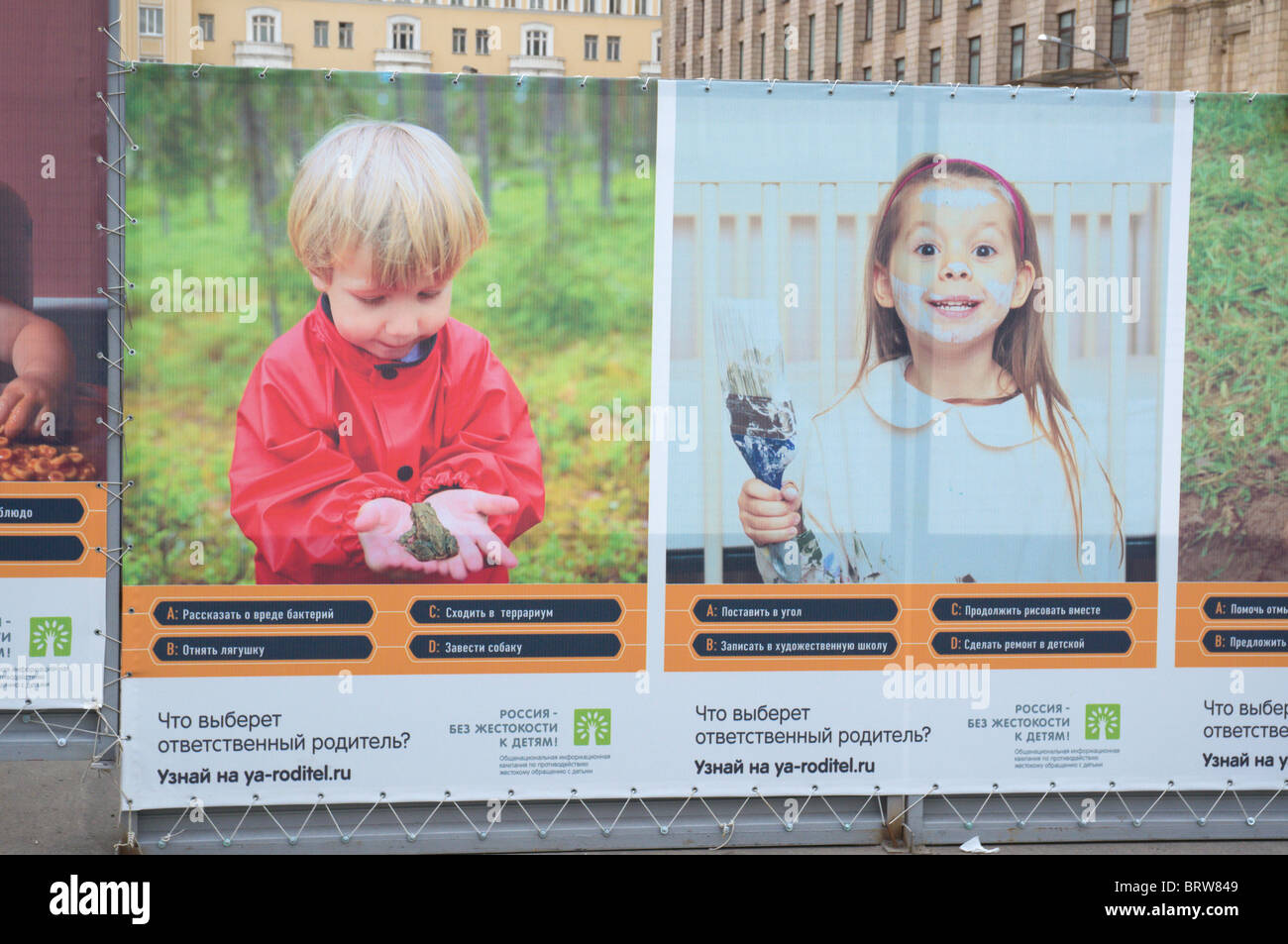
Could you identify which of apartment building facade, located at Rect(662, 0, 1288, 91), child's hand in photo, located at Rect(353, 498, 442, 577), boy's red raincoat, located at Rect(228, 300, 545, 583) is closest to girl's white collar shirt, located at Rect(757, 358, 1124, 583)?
boy's red raincoat, located at Rect(228, 300, 545, 583)

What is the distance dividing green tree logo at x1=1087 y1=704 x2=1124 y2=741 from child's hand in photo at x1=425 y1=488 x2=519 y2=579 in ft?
8.70

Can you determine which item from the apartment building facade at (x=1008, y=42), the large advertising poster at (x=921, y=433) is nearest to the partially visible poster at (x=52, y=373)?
the large advertising poster at (x=921, y=433)

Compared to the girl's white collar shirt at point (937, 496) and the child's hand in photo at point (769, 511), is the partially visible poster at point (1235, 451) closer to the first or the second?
the girl's white collar shirt at point (937, 496)

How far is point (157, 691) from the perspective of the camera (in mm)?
5270

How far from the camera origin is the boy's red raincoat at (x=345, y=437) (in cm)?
520

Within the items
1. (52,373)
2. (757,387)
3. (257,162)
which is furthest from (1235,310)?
(52,373)

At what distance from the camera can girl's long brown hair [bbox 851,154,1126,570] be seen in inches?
213

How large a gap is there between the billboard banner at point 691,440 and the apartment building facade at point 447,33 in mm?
82983

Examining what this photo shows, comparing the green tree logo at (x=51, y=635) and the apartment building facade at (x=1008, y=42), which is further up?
the apartment building facade at (x=1008, y=42)

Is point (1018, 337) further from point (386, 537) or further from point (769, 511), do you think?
point (386, 537)

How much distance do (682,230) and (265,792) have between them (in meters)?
2.96

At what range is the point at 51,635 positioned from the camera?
5895 mm

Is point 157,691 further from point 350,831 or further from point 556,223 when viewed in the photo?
point 556,223

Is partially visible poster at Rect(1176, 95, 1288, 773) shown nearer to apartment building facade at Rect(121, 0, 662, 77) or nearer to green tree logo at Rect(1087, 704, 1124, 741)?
green tree logo at Rect(1087, 704, 1124, 741)
